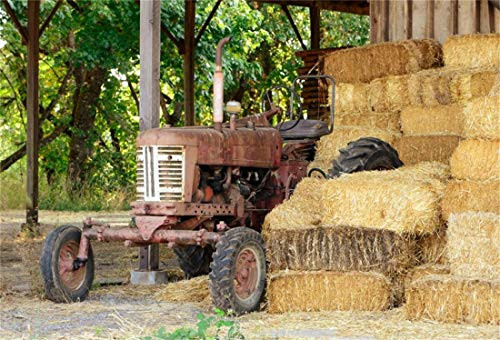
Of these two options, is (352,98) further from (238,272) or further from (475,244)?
(475,244)

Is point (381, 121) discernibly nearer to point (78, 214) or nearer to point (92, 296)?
point (92, 296)

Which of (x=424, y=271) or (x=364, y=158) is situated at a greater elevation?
(x=364, y=158)

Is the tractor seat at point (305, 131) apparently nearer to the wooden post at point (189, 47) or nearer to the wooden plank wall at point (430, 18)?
the wooden plank wall at point (430, 18)

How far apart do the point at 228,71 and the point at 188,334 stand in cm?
1747

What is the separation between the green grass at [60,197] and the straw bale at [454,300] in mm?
14530

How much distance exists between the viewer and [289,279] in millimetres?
8844

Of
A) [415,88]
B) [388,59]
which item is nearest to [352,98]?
[388,59]

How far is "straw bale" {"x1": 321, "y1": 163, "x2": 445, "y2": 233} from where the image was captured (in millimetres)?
8758

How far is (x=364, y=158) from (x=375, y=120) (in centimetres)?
213

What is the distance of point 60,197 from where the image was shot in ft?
74.0

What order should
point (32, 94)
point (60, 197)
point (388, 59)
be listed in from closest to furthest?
point (388, 59) < point (32, 94) < point (60, 197)

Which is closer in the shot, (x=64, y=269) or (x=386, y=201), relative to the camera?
(x=386, y=201)

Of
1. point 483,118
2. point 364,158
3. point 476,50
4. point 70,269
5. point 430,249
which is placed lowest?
point 70,269

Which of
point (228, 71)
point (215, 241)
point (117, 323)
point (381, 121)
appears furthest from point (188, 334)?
point (228, 71)
